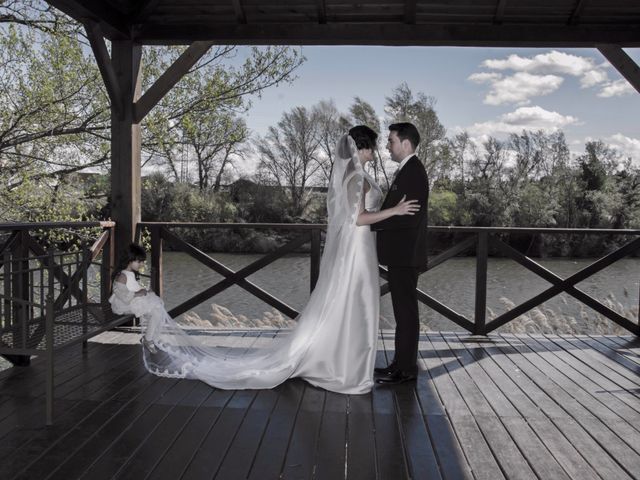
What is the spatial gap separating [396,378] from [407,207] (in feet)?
3.52

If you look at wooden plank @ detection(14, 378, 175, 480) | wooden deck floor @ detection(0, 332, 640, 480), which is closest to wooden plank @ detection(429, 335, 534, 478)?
wooden deck floor @ detection(0, 332, 640, 480)

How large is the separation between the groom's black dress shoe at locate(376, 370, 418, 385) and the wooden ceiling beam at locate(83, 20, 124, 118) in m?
3.09

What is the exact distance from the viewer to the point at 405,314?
3.63 m

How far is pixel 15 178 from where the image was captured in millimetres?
7312

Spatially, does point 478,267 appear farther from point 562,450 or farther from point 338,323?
point 562,450

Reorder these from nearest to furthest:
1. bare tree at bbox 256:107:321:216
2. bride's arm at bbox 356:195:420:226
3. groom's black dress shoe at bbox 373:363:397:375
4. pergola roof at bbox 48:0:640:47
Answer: bride's arm at bbox 356:195:420:226
groom's black dress shoe at bbox 373:363:397:375
pergola roof at bbox 48:0:640:47
bare tree at bbox 256:107:321:216

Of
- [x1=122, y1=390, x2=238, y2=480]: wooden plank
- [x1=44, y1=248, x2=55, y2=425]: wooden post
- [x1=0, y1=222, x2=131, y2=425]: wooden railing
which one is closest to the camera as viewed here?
[x1=122, y1=390, x2=238, y2=480]: wooden plank

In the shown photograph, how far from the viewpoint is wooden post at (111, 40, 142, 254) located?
4.88m

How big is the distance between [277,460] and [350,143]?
1916mm

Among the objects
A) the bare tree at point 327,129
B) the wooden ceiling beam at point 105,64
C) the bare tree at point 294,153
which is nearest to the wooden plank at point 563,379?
the wooden ceiling beam at point 105,64

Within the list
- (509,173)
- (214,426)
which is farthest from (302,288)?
(509,173)

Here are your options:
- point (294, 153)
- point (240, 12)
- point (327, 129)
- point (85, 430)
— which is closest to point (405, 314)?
point (85, 430)

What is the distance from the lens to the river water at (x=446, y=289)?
10445 millimetres

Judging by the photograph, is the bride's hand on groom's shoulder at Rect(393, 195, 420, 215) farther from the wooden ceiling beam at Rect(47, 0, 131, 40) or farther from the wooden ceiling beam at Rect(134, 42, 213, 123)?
the wooden ceiling beam at Rect(47, 0, 131, 40)
